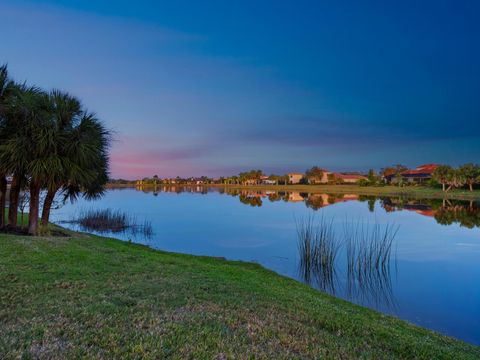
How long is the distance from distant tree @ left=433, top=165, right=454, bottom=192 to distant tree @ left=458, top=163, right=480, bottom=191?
6.51 ft

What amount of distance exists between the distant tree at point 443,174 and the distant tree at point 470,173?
6.51 ft

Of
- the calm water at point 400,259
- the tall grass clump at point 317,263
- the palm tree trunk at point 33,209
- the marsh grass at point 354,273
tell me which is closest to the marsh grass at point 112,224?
the calm water at point 400,259

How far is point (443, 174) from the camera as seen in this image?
251 ft

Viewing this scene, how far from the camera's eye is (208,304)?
6.14 meters

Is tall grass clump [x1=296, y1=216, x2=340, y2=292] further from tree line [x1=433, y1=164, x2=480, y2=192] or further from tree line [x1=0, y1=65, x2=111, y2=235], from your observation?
tree line [x1=433, y1=164, x2=480, y2=192]

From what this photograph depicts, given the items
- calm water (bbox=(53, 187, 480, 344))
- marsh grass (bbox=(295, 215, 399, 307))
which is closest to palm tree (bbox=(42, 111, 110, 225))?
calm water (bbox=(53, 187, 480, 344))

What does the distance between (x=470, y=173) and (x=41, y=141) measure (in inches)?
3180

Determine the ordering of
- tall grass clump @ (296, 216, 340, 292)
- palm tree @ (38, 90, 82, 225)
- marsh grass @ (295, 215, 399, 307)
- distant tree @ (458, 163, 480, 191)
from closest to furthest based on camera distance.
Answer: marsh grass @ (295, 215, 399, 307)
palm tree @ (38, 90, 82, 225)
tall grass clump @ (296, 216, 340, 292)
distant tree @ (458, 163, 480, 191)

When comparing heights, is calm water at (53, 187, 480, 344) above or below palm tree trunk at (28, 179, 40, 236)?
below

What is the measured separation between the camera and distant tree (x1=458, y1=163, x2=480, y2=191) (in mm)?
73062

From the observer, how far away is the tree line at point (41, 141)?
13.3 metres

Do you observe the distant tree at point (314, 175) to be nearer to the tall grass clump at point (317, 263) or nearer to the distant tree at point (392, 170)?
the distant tree at point (392, 170)

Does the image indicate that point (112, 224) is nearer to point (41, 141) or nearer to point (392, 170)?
point (41, 141)

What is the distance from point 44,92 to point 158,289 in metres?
11.5
